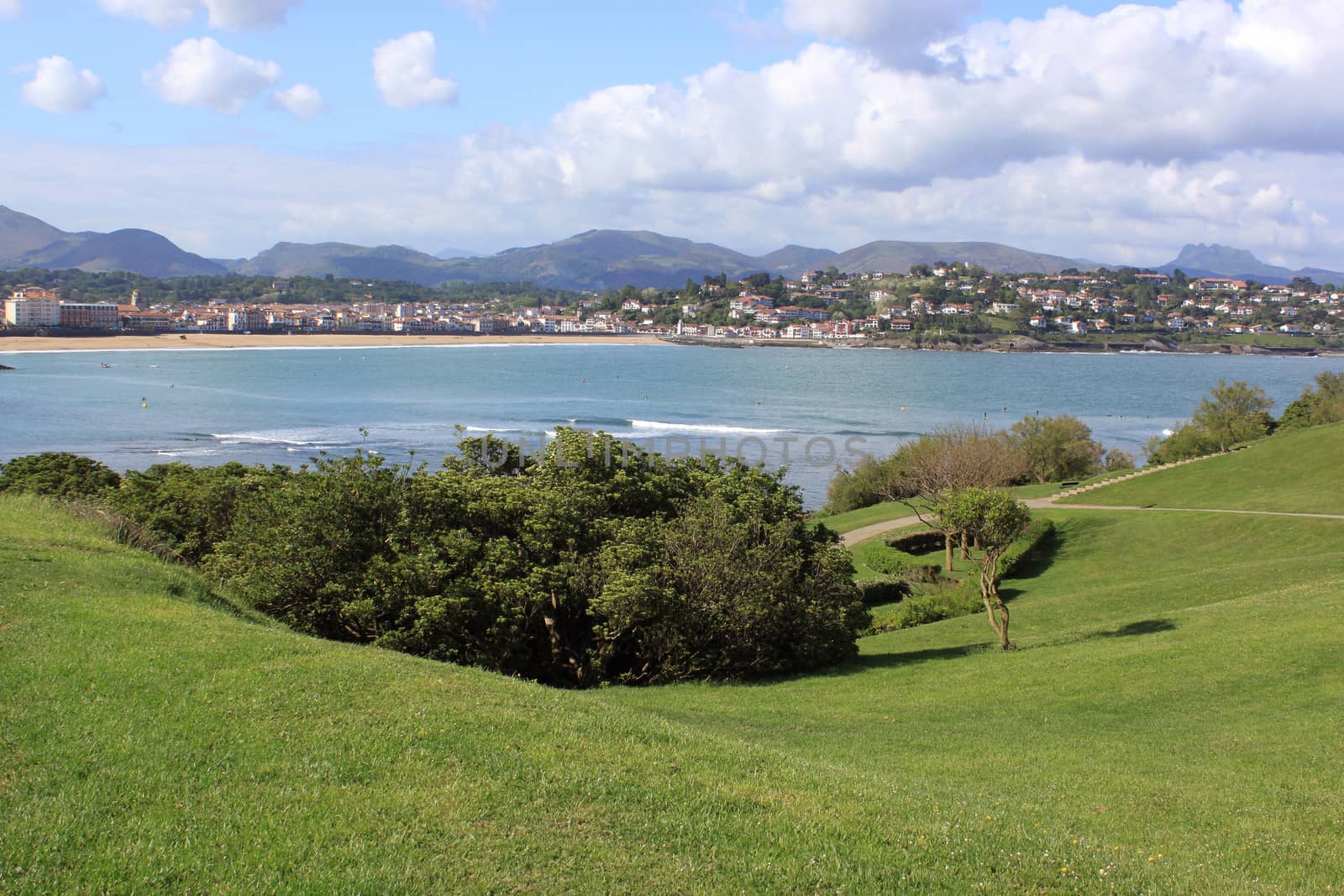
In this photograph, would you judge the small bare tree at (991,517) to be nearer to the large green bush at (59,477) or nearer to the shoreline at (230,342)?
the large green bush at (59,477)

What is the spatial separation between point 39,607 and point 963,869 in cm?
963

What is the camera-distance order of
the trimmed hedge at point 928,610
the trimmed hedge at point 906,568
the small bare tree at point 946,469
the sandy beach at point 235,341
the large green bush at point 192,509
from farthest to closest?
the sandy beach at point 235,341
the small bare tree at point 946,469
the trimmed hedge at point 906,568
the trimmed hedge at point 928,610
the large green bush at point 192,509

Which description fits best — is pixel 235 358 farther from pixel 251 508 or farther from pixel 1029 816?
pixel 1029 816

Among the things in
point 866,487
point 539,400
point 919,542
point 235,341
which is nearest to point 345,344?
point 235,341

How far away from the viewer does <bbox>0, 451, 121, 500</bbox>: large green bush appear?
26.1m

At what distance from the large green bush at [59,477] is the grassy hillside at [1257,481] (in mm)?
32308

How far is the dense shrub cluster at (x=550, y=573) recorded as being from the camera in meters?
14.9

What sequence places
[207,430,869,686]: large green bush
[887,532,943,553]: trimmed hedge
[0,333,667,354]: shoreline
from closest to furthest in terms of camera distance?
1. [207,430,869,686]: large green bush
2. [887,532,943,553]: trimmed hedge
3. [0,333,667,354]: shoreline

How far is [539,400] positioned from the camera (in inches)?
3430

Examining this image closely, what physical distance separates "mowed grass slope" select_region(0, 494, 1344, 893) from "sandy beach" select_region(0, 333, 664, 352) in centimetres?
13701

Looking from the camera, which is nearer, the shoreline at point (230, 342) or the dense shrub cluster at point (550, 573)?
the dense shrub cluster at point (550, 573)

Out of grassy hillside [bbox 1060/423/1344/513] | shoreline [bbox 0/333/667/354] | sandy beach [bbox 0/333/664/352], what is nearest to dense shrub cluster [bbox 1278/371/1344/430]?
grassy hillside [bbox 1060/423/1344/513]

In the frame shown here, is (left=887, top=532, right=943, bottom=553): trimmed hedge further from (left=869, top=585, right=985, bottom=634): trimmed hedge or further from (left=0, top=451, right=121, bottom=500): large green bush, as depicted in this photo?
(left=0, top=451, right=121, bottom=500): large green bush

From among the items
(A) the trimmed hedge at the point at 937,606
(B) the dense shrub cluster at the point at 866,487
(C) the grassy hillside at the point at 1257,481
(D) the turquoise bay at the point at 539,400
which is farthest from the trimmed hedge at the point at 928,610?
(B) the dense shrub cluster at the point at 866,487
